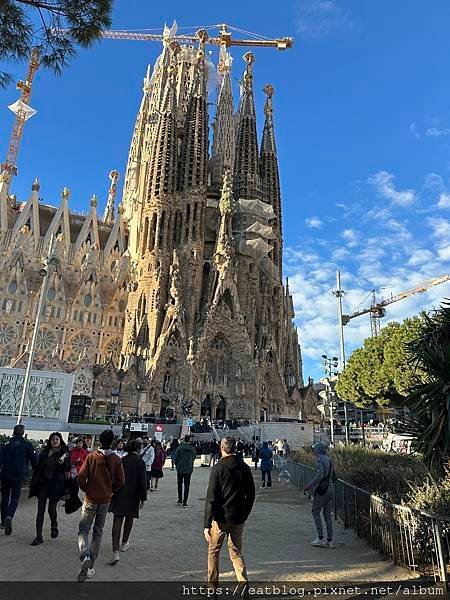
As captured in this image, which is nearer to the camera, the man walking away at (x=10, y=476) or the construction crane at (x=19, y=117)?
the man walking away at (x=10, y=476)

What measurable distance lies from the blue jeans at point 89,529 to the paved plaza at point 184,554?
25cm

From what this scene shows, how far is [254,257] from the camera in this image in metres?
44.7

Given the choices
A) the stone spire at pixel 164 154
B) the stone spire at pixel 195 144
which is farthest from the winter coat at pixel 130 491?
the stone spire at pixel 195 144

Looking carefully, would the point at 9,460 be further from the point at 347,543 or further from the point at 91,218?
the point at 91,218

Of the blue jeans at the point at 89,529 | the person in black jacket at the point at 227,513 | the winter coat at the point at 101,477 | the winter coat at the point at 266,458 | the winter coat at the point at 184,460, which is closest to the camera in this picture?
the person in black jacket at the point at 227,513

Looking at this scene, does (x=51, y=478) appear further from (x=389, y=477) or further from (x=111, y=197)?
(x=111, y=197)

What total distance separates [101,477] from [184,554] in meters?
1.75

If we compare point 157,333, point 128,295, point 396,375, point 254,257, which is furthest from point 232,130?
point 396,375

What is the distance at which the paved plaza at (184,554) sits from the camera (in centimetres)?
479

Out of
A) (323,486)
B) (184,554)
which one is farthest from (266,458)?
(184,554)

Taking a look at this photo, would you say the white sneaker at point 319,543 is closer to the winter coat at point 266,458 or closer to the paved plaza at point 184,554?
the paved plaza at point 184,554

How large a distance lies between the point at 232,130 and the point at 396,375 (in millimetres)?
44646

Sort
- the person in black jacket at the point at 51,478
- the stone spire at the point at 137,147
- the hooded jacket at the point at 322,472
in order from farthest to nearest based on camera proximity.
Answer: the stone spire at the point at 137,147 → the hooded jacket at the point at 322,472 → the person in black jacket at the point at 51,478

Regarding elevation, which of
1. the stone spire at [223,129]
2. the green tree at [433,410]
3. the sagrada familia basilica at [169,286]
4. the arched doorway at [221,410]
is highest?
the stone spire at [223,129]
